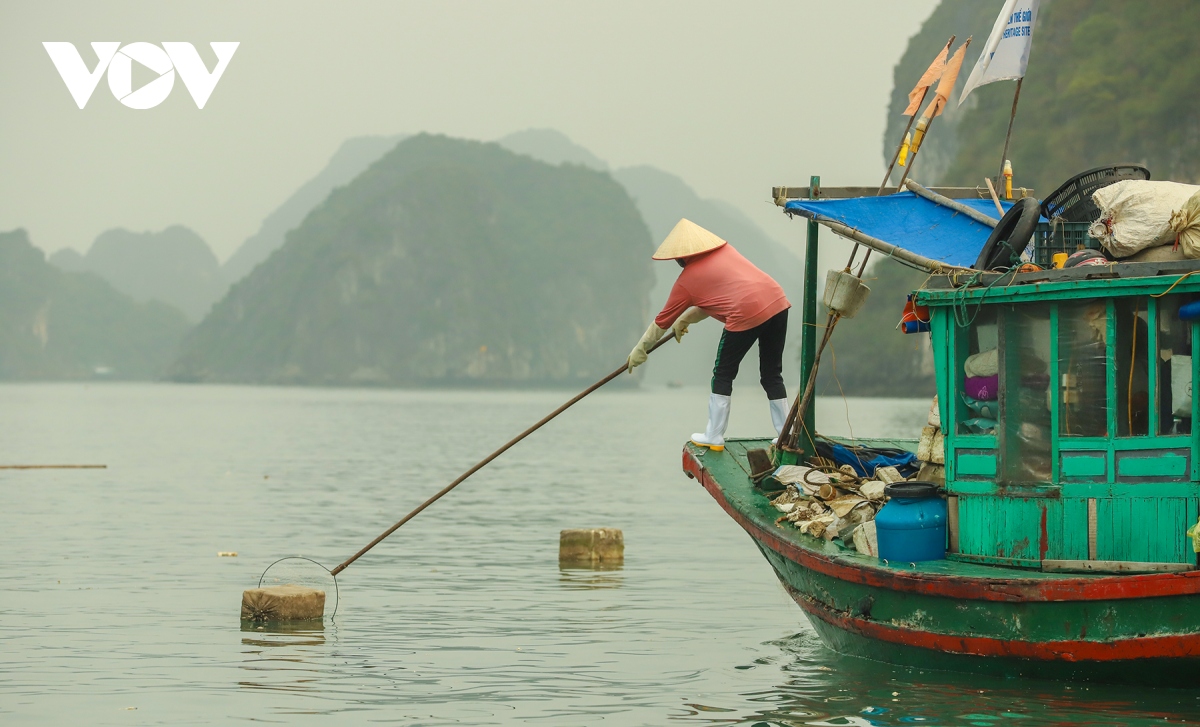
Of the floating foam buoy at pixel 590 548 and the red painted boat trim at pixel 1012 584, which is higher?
the red painted boat trim at pixel 1012 584

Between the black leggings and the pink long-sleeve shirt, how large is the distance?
12 cm

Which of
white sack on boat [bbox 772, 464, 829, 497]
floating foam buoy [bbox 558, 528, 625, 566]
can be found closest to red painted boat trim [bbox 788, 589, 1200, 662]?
white sack on boat [bbox 772, 464, 829, 497]

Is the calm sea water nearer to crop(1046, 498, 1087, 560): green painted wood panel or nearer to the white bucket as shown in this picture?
crop(1046, 498, 1087, 560): green painted wood panel

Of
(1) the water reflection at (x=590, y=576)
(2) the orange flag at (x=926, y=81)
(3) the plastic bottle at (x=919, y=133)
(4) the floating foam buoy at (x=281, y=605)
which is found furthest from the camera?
(1) the water reflection at (x=590, y=576)

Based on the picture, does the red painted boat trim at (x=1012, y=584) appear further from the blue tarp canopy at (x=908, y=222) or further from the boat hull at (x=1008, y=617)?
the blue tarp canopy at (x=908, y=222)

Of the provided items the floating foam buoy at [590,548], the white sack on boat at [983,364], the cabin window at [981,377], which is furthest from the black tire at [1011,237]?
the floating foam buoy at [590,548]

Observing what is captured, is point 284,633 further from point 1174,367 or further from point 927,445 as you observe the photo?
point 1174,367

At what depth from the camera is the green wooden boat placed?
8.23 metres

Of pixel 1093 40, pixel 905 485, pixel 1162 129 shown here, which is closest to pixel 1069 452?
pixel 905 485

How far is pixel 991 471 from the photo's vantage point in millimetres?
9078

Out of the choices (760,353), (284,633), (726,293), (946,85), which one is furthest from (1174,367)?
(284,633)

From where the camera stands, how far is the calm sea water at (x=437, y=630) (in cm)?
880

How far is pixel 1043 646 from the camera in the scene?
851cm

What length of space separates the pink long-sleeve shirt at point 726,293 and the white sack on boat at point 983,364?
8.68 ft
